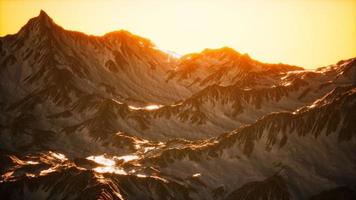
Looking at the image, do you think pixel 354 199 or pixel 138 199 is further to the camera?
pixel 138 199

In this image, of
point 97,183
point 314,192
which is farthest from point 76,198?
point 314,192

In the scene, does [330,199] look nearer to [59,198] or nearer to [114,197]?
[114,197]

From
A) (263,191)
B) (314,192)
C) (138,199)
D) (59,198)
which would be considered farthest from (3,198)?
(314,192)

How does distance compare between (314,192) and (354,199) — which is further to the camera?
(314,192)

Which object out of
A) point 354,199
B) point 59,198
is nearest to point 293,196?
point 354,199

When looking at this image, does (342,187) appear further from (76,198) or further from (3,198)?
(3,198)

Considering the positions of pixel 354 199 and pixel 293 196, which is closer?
pixel 354 199

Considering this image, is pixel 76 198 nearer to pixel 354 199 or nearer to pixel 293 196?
pixel 293 196
